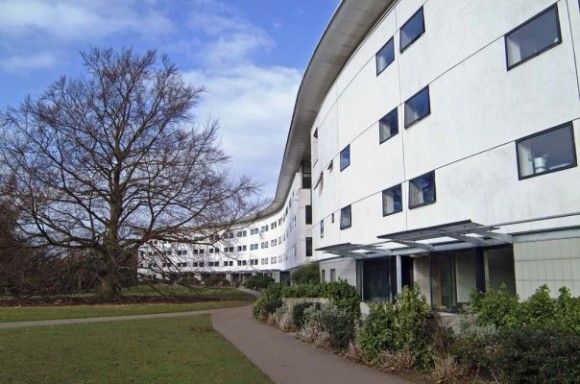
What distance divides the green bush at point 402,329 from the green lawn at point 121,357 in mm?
2295

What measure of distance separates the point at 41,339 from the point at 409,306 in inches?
431

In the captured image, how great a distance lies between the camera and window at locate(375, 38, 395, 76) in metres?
22.0

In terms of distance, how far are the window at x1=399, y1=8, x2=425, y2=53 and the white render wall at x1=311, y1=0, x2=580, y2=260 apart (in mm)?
282

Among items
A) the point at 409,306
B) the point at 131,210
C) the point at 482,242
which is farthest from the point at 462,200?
the point at 131,210

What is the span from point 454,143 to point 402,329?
835 cm

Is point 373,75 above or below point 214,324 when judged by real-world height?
above

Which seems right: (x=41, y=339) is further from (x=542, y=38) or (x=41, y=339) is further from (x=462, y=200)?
(x=542, y=38)

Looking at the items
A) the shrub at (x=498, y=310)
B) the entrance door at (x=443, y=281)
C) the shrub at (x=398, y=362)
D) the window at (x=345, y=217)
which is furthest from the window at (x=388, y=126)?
the shrub at (x=398, y=362)

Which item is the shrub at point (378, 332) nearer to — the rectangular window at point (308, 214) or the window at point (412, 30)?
the window at point (412, 30)

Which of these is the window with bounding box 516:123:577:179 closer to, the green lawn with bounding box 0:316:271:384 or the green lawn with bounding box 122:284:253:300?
the green lawn with bounding box 0:316:271:384

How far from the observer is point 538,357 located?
7.00 m

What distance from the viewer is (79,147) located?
36.3 m

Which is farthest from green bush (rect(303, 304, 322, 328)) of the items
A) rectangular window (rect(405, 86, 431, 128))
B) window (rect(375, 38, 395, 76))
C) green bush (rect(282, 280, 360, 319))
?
window (rect(375, 38, 395, 76))

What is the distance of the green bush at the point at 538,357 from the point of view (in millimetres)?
6719
